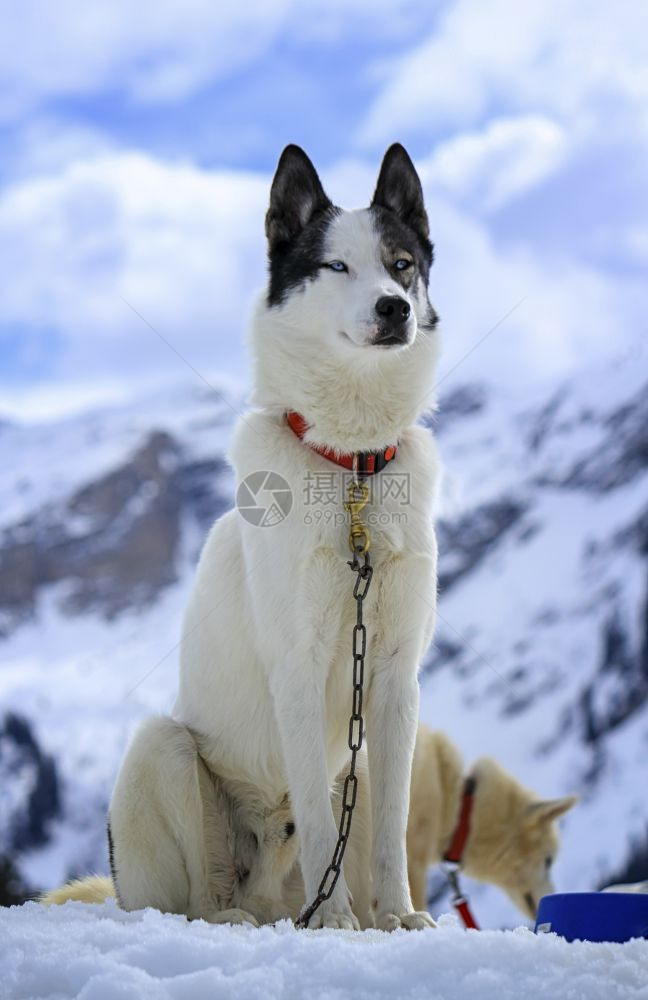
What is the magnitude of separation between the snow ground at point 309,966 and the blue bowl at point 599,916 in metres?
0.34

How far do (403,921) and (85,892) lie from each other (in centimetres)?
177

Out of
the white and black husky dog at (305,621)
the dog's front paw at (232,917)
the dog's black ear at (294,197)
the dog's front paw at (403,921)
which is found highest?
the dog's black ear at (294,197)

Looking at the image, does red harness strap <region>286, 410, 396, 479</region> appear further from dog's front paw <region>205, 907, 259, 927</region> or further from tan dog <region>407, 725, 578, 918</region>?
tan dog <region>407, 725, 578, 918</region>

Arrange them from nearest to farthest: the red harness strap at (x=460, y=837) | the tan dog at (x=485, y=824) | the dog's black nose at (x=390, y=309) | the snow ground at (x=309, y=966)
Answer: the snow ground at (x=309, y=966)
the dog's black nose at (x=390, y=309)
the tan dog at (x=485, y=824)
the red harness strap at (x=460, y=837)

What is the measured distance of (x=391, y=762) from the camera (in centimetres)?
419

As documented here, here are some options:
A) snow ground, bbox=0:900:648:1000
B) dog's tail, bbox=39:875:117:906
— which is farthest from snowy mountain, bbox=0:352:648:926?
snow ground, bbox=0:900:648:1000

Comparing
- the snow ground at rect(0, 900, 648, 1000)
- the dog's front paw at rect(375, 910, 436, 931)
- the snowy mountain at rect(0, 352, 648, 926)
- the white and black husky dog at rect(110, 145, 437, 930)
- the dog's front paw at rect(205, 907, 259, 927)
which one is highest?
the snowy mountain at rect(0, 352, 648, 926)

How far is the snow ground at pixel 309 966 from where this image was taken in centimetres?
267

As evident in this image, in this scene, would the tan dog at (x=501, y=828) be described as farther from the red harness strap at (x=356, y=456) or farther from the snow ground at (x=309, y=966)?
the snow ground at (x=309, y=966)

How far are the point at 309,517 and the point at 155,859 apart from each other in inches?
60.0

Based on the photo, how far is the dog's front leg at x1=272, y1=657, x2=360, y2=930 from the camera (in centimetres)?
400

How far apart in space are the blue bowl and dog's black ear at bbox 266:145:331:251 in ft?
9.86

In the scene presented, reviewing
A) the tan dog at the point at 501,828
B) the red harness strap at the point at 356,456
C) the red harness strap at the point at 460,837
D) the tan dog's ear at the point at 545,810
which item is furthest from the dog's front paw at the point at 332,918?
the tan dog's ear at the point at 545,810

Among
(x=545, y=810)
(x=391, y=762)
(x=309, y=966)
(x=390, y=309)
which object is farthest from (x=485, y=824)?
(x=309, y=966)
